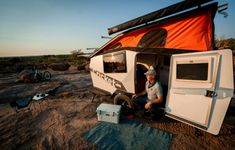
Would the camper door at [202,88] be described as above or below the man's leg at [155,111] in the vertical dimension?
above

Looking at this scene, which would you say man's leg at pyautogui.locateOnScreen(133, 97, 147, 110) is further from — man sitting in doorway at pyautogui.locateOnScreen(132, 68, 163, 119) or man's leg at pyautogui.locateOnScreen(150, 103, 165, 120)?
man's leg at pyautogui.locateOnScreen(150, 103, 165, 120)

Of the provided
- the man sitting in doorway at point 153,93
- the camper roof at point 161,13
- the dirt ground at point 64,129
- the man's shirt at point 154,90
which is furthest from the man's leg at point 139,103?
the camper roof at point 161,13

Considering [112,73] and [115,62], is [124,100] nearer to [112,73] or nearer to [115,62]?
[112,73]

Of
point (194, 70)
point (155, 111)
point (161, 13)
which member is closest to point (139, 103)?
point (155, 111)

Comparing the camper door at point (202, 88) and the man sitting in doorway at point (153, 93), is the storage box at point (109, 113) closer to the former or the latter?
the man sitting in doorway at point (153, 93)

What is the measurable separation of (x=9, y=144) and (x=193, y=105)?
5.45m

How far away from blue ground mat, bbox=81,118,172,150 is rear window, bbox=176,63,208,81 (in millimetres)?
1885

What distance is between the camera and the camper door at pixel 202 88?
266cm

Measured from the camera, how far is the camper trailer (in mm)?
2785

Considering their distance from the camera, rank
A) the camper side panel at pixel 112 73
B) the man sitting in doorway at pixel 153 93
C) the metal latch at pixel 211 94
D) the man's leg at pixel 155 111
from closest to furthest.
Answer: the metal latch at pixel 211 94 → the man sitting in doorway at pixel 153 93 → the man's leg at pixel 155 111 → the camper side panel at pixel 112 73

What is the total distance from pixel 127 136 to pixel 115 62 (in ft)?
9.11

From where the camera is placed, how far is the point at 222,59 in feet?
8.73

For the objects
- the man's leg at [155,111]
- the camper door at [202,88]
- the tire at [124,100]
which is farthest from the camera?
the tire at [124,100]

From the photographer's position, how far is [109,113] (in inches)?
162
